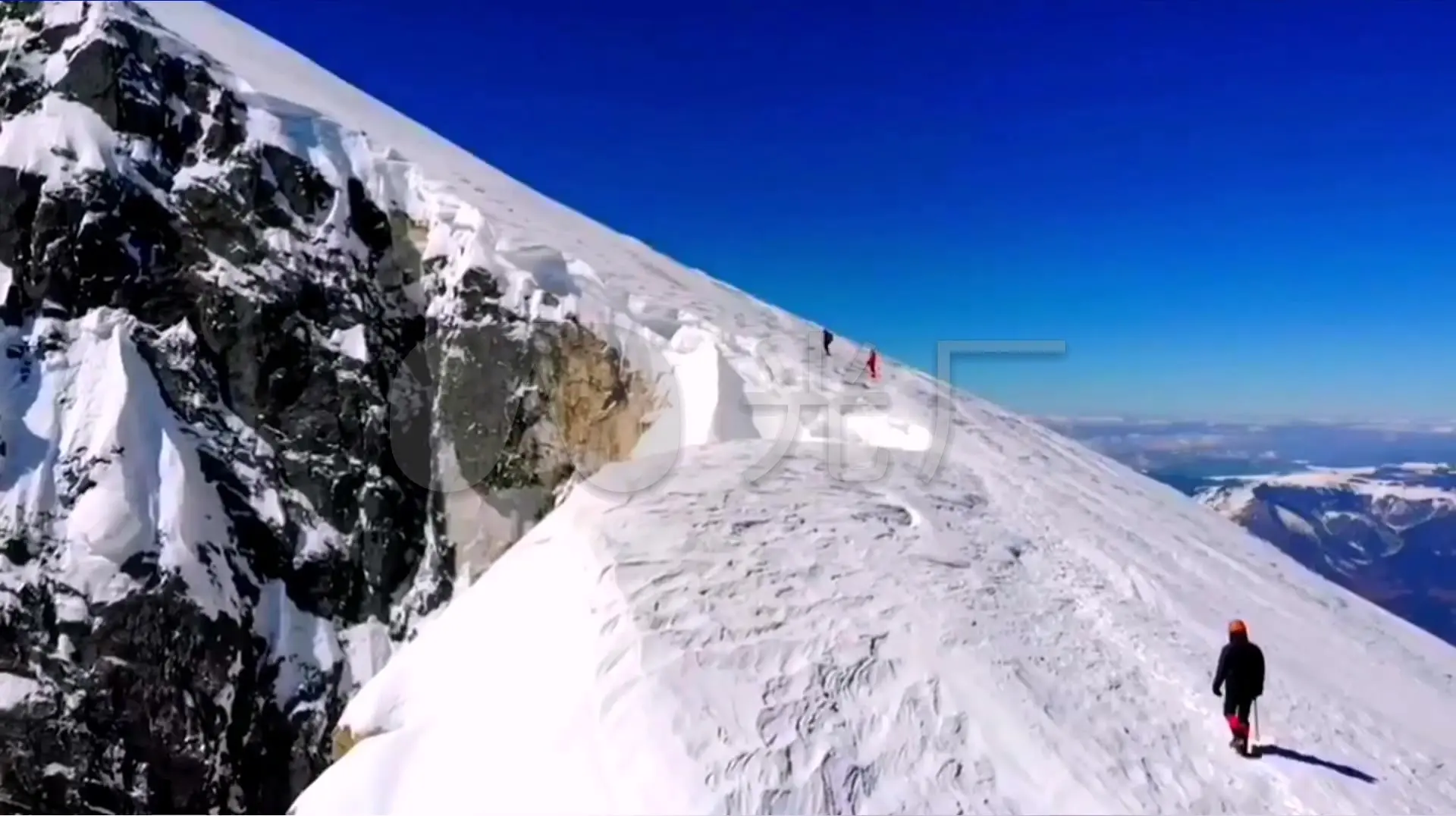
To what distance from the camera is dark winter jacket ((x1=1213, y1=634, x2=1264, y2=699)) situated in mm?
9039

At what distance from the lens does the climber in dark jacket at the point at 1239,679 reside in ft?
29.7

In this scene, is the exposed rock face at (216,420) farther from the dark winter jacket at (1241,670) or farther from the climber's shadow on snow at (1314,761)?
the climber's shadow on snow at (1314,761)

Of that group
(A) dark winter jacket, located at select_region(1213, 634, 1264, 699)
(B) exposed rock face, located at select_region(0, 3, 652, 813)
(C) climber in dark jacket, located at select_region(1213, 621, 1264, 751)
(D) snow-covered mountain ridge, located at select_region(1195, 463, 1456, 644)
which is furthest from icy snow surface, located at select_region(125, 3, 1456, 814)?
(D) snow-covered mountain ridge, located at select_region(1195, 463, 1456, 644)

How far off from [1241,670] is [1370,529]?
16169 centimetres

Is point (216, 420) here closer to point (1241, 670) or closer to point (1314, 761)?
point (1241, 670)

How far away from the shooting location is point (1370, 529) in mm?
137375

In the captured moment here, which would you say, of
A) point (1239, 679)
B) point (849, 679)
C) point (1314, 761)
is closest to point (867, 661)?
point (849, 679)

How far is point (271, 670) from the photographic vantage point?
926 inches

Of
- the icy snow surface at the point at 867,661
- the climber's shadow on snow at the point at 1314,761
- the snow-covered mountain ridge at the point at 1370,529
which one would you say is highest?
the icy snow surface at the point at 867,661

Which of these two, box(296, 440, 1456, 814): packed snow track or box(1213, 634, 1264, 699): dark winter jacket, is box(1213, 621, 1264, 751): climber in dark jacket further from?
box(296, 440, 1456, 814): packed snow track

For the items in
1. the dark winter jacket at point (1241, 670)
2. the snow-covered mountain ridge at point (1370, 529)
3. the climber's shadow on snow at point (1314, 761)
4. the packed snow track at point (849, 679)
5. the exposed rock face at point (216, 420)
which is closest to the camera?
the packed snow track at point (849, 679)

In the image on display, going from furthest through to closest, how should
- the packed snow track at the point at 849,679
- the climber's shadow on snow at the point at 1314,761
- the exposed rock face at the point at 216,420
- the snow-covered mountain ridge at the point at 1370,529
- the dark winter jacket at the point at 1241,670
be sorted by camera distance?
the snow-covered mountain ridge at the point at 1370,529
the exposed rock face at the point at 216,420
the climber's shadow on snow at the point at 1314,761
the dark winter jacket at the point at 1241,670
the packed snow track at the point at 849,679

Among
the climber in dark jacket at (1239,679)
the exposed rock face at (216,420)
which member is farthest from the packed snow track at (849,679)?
the exposed rock face at (216,420)

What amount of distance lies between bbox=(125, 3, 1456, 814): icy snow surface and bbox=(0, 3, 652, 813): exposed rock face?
320 inches
